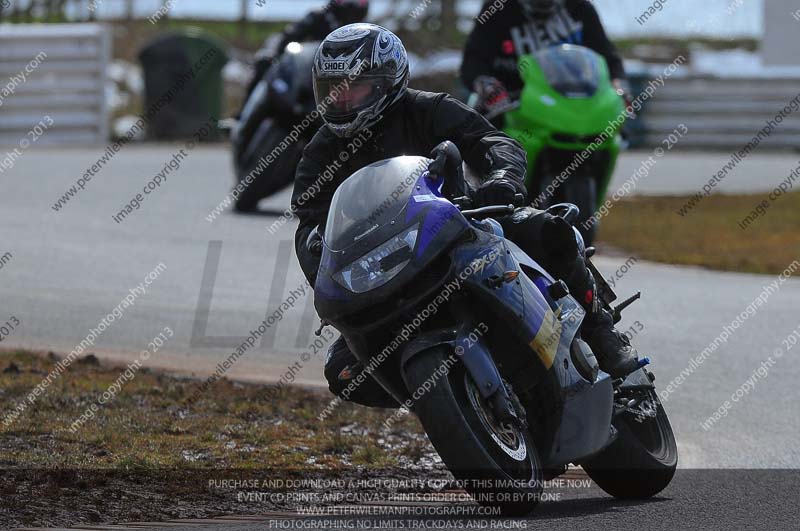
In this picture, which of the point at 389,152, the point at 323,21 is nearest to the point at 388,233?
the point at 389,152

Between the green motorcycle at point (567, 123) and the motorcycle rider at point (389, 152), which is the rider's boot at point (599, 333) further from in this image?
the green motorcycle at point (567, 123)

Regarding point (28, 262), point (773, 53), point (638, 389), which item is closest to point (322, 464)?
point (638, 389)

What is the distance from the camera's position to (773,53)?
72.2 feet

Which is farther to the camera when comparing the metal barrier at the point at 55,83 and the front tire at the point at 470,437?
the metal barrier at the point at 55,83

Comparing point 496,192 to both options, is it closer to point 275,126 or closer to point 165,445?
point 165,445

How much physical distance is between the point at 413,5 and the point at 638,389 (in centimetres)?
2070

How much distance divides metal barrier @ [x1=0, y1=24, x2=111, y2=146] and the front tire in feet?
60.9

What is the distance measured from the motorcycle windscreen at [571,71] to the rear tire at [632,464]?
16.4 feet

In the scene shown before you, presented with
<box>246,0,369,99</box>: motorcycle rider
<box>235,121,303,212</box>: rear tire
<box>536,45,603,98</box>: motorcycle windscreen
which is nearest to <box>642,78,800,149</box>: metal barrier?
<box>235,121,303,212</box>: rear tire

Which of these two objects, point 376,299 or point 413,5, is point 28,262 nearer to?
point 376,299

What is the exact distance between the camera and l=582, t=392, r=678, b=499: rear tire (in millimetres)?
6273

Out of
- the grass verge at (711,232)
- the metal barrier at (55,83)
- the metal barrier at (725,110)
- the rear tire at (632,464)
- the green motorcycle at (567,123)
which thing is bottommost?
the metal barrier at (55,83)

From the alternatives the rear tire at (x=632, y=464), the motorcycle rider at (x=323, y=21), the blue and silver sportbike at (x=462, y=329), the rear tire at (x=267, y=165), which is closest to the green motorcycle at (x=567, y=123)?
the motorcycle rider at (x=323, y=21)

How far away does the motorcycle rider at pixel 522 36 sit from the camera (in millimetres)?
11445
